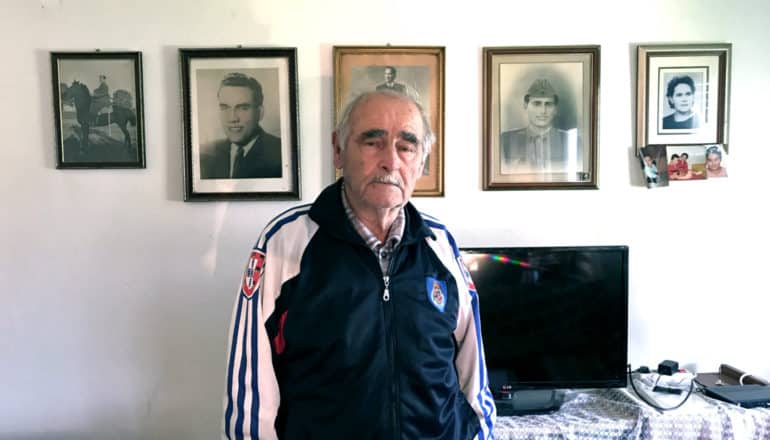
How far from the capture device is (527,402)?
4.99 ft

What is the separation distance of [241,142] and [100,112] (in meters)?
0.49

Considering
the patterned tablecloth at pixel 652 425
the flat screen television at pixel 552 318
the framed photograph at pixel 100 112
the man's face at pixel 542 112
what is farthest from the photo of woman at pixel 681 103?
the framed photograph at pixel 100 112

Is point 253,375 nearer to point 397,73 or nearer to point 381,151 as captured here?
point 381,151

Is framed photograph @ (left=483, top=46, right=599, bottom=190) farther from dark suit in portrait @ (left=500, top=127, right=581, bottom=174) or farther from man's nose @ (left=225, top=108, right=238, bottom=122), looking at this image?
man's nose @ (left=225, top=108, right=238, bottom=122)

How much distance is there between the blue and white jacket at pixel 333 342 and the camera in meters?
0.97

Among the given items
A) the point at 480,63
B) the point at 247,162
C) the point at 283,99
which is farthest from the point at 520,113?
the point at 247,162

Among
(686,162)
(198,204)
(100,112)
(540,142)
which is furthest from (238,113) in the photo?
(686,162)

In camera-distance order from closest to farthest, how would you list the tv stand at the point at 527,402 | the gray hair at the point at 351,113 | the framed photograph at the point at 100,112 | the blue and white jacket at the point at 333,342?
1. the blue and white jacket at the point at 333,342
2. the gray hair at the point at 351,113
3. the tv stand at the point at 527,402
4. the framed photograph at the point at 100,112

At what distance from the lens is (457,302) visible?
113 cm

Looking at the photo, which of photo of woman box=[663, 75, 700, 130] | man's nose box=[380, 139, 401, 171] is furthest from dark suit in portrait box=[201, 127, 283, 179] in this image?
photo of woman box=[663, 75, 700, 130]

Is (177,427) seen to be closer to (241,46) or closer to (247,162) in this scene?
(247,162)

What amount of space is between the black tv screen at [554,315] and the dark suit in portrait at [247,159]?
76 cm

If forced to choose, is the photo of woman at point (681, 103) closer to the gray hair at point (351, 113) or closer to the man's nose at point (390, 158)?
the gray hair at point (351, 113)

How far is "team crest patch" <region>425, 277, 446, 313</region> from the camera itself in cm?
108
